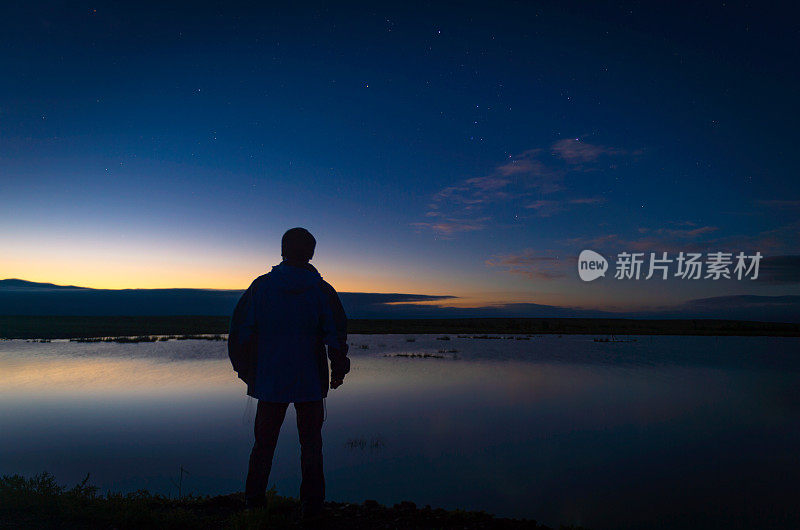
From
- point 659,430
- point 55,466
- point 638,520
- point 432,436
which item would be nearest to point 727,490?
point 638,520

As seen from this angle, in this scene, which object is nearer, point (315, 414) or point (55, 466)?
point (315, 414)

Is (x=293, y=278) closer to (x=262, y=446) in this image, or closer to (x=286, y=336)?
(x=286, y=336)

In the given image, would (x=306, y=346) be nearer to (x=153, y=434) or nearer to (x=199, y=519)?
(x=199, y=519)

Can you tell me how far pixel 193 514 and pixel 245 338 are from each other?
2180mm

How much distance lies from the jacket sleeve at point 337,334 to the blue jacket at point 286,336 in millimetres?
10

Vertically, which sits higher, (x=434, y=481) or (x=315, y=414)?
(x=315, y=414)

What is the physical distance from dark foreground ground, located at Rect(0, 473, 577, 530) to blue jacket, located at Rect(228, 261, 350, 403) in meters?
1.33

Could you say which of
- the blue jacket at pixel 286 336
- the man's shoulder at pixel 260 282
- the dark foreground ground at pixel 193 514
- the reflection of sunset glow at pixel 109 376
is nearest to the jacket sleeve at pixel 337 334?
the blue jacket at pixel 286 336

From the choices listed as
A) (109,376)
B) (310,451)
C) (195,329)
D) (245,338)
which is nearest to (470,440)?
(310,451)

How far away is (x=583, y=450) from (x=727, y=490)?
8.40ft

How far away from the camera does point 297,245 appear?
5.02 m

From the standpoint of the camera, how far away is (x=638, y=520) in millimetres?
6465

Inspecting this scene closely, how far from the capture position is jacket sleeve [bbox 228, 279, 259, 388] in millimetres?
4812

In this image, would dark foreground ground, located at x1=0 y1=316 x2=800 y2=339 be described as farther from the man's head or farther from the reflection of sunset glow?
the man's head
